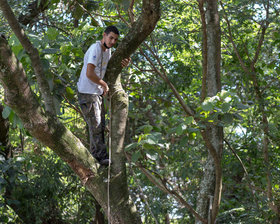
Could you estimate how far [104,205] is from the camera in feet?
8.76

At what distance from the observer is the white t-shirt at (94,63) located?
3.18 metres

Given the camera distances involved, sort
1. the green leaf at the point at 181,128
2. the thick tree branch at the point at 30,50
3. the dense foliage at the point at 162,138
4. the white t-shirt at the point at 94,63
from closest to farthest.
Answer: the thick tree branch at the point at 30,50 → the green leaf at the point at 181,128 → the white t-shirt at the point at 94,63 → the dense foliage at the point at 162,138

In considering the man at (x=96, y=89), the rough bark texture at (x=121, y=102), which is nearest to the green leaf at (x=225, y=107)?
the rough bark texture at (x=121, y=102)

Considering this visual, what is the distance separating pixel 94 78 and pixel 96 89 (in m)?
0.31

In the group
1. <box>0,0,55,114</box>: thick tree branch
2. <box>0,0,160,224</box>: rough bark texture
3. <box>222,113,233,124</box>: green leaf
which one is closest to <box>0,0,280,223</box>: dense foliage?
<box>0,0,160,224</box>: rough bark texture

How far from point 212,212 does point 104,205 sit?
1402 millimetres

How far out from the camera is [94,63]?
124 inches

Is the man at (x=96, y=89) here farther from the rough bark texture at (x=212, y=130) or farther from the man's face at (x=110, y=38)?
the rough bark texture at (x=212, y=130)

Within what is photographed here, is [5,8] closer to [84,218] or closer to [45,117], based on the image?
[45,117]

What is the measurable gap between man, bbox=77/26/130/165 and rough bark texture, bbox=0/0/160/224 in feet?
0.55

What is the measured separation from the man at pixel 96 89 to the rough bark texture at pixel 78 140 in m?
0.17

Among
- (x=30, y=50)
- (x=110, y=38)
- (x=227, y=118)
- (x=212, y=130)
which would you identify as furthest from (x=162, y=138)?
(x=30, y=50)

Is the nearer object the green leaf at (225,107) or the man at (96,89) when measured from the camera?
the green leaf at (225,107)

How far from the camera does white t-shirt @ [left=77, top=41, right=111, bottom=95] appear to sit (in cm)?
318
